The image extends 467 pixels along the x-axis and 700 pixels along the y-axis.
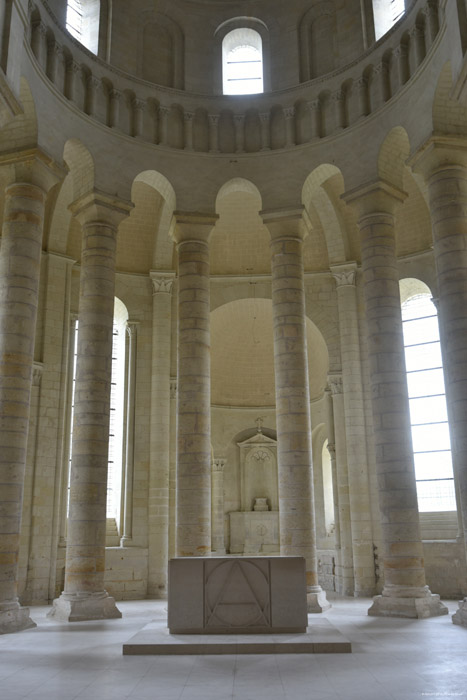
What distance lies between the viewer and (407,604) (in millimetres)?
15344

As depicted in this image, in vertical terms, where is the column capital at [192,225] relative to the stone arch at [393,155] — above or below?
below

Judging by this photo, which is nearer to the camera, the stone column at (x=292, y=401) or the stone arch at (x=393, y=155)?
the stone column at (x=292, y=401)

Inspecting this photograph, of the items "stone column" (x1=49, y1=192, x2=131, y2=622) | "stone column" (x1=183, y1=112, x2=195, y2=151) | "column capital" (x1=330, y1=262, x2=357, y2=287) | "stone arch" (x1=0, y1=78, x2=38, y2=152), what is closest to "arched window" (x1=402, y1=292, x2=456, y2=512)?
"column capital" (x1=330, y1=262, x2=357, y2=287)

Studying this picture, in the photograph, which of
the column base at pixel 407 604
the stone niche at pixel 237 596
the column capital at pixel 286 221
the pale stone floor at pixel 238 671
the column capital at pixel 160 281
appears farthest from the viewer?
the column capital at pixel 160 281

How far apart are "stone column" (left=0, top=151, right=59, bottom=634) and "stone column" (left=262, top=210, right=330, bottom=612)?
257 inches

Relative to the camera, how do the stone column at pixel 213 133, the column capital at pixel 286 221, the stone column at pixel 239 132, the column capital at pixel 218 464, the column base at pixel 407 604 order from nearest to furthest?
the column base at pixel 407 604, the column capital at pixel 286 221, the stone column at pixel 213 133, the stone column at pixel 239 132, the column capital at pixel 218 464

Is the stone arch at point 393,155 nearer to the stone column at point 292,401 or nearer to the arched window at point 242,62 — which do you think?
the stone column at point 292,401

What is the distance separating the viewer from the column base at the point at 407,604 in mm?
15248

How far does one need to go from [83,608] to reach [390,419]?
850 cm

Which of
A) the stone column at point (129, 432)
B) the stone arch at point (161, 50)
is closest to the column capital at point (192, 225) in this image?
the stone arch at point (161, 50)

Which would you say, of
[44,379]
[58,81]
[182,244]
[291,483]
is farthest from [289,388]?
[58,81]

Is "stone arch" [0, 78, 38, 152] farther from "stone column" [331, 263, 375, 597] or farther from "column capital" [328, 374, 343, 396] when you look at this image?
"column capital" [328, 374, 343, 396]

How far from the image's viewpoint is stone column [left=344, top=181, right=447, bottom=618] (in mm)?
15711

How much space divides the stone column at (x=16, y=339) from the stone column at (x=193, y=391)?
441 centimetres
